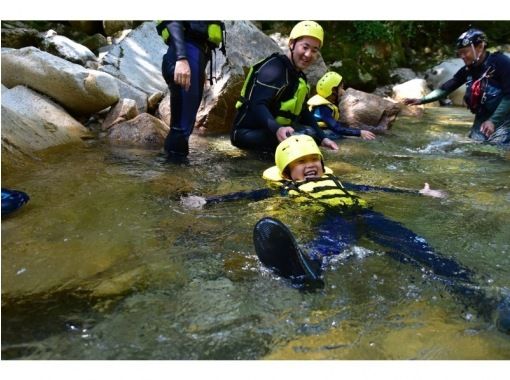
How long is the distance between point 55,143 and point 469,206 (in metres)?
4.32

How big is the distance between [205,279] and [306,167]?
1.71 meters

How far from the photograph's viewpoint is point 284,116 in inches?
213

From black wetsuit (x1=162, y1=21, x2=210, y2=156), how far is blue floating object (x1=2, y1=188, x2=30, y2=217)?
A: 1.88 meters

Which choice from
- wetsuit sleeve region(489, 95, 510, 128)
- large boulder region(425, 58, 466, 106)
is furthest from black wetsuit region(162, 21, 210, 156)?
large boulder region(425, 58, 466, 106)

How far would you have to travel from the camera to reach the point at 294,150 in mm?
3893

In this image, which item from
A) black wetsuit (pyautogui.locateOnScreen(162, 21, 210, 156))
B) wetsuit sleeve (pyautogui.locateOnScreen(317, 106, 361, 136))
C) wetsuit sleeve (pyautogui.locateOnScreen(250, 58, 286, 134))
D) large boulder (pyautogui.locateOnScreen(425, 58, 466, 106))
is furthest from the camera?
large boulder (pyautogui.locateOnScreen(425, 58, 466, 106))

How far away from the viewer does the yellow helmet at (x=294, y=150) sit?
387cm

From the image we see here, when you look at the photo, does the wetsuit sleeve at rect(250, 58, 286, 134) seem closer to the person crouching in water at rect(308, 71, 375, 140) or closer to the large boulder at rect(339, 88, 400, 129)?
the person crouching in water at rect(308, 71, 375, 140)

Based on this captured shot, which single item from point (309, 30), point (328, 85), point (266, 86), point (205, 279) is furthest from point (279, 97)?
point (205, 279)

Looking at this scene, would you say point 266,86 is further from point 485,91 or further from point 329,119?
point 485,91

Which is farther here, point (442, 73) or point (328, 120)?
point (442, 73)

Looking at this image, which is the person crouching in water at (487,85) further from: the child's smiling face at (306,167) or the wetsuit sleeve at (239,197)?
the wetsuit sleeve at (239,197)

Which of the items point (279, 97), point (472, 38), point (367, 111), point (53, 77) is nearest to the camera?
point (279, 97)

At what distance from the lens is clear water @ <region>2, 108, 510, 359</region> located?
1953mm
